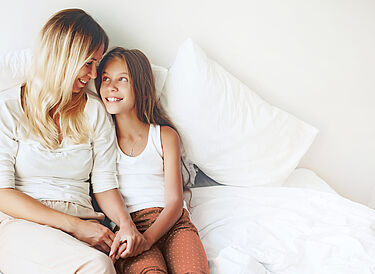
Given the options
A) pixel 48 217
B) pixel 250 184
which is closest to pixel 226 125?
pixel 250 184

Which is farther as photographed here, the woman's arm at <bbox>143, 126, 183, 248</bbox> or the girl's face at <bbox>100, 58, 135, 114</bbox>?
the girl's face at <bbox>100, 58, 135, 114</bbox>

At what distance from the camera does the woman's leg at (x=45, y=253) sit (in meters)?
0.96

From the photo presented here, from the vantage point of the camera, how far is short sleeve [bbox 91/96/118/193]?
50.5 inches

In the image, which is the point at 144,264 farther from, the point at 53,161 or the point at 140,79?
the point at 140,79

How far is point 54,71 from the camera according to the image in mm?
1194

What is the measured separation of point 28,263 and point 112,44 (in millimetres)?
843

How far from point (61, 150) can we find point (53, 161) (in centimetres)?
4

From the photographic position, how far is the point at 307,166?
185 centimetres

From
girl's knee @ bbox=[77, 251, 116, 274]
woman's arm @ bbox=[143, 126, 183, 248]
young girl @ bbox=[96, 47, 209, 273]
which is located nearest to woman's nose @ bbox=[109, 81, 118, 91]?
young girl @ bbox=[96, 47, 209, 273]

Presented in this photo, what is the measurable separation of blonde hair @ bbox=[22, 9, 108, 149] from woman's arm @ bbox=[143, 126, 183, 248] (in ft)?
1.02

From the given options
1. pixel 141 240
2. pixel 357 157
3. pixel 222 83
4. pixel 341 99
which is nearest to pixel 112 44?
pixel 222 83

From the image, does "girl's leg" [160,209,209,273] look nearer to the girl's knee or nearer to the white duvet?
the white duvet

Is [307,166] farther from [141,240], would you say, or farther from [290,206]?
[141,240]

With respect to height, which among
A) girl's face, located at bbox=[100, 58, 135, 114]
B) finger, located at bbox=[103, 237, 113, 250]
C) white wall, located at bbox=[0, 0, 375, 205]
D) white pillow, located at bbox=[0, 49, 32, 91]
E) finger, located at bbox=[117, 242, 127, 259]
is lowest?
finger, located at bbox=[103, 237, 113, 250]
